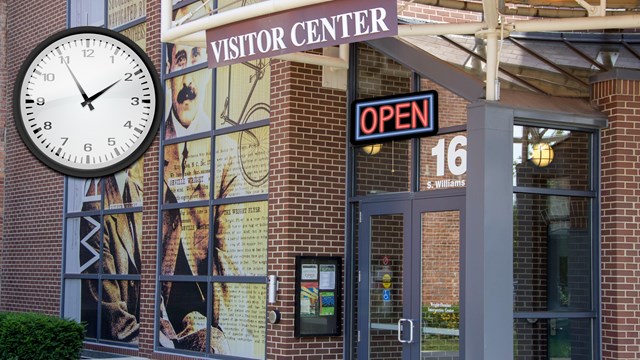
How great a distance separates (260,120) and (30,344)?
4.62m

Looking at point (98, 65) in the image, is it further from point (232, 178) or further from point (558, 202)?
point (232, 178)

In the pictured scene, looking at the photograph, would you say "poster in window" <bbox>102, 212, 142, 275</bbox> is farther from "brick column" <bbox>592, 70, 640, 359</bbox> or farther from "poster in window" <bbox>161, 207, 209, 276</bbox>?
"brick column" <bbox>592, 70, 640, 359</bbox>

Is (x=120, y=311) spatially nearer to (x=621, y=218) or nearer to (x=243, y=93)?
(x=243, y=93)

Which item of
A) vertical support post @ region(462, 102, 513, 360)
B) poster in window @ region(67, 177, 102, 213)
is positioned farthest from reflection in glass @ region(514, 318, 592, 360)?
poster in window @ region(67, 177, 102, 213)

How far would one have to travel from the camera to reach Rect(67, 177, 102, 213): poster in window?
16397 mm

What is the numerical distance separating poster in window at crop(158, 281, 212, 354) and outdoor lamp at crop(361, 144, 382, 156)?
10.2ft

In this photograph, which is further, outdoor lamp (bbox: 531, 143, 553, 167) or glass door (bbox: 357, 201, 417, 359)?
glass door (bbox: 357, 201, 417, 359)

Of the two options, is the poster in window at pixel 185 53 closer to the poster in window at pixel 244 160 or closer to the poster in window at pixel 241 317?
the poster in window at pixel 244 160

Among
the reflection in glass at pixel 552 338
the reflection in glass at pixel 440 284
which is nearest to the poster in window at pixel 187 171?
the reflection in glass at pixel 440 284

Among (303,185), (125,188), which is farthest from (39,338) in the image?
(303,185)

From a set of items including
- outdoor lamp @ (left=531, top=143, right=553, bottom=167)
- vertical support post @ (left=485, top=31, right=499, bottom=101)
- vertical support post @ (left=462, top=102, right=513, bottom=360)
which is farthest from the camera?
outdoor lamp @ (left=531, top=143, right=553, bottom=167)

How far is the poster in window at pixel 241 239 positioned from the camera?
40.1ft

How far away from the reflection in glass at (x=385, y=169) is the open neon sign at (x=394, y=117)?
13 cm

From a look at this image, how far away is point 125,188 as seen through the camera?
51.3 feet
